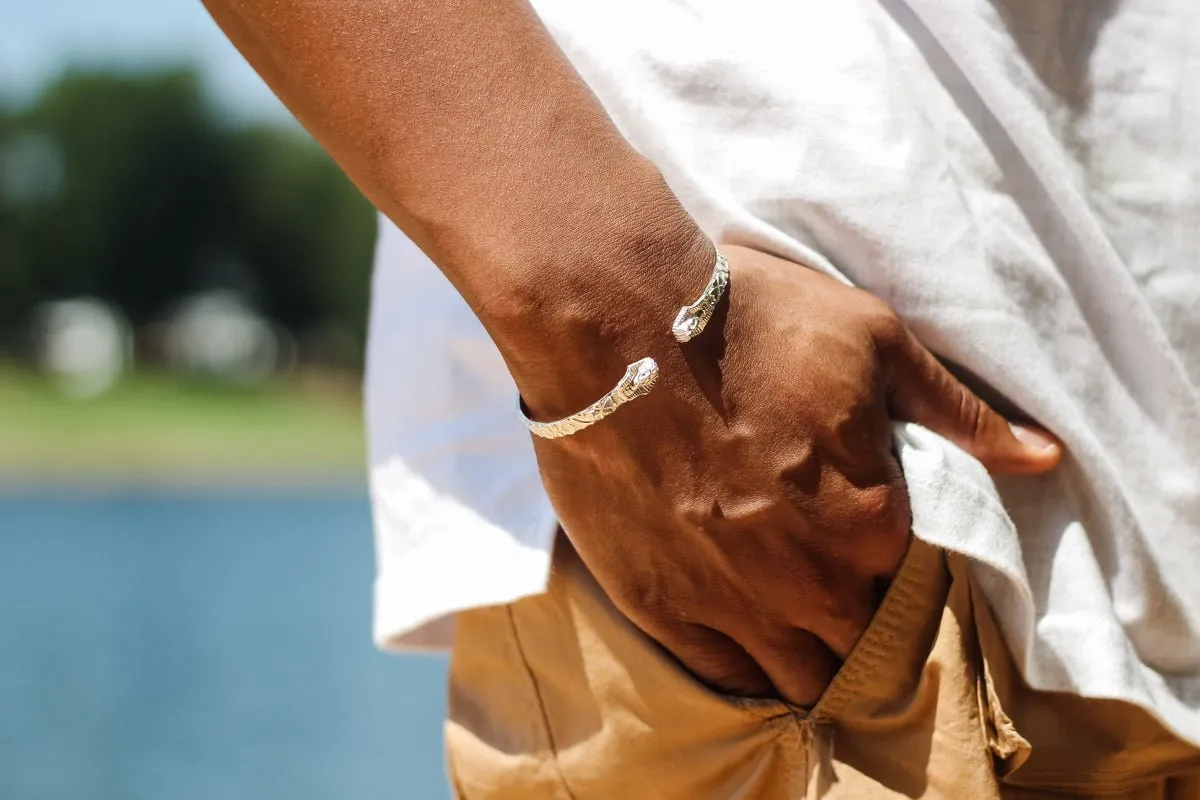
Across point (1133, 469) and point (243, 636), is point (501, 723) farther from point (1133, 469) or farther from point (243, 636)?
point (243, 636)

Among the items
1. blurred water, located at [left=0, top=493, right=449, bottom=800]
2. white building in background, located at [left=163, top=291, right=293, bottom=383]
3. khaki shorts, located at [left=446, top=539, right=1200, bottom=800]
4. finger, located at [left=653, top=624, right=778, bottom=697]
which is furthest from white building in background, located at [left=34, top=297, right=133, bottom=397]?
finger, located at [left=653, top=624, right=778, bottom=697]

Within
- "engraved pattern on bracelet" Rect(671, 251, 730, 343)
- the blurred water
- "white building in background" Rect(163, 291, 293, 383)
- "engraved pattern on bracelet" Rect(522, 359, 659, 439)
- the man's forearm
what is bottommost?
"white building in background" Rect(163, 291, 293, 383)

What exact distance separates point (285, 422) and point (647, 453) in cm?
2994

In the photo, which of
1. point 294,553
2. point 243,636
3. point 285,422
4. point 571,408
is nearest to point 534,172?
point 571,408

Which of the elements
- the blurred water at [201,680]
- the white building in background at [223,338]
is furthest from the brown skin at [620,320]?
the white building in background at [223,338]

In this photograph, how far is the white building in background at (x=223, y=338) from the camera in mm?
36719

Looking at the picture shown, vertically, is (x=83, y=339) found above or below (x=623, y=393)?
below

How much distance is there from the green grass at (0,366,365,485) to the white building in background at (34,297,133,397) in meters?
1.66

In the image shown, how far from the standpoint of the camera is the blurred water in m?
6.62

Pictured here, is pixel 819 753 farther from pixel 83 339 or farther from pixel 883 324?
pixel 83 339

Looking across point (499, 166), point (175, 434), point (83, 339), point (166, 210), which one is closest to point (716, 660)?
point (499, 166)

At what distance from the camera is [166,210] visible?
37.5 m

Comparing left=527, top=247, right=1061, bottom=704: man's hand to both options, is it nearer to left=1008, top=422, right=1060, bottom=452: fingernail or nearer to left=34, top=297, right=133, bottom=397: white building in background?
left=1008, top=422, right=1060, bottom=452: fingernail

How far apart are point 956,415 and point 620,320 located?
0.21 metres
